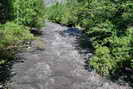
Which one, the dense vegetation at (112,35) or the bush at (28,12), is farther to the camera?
the bush at (28,12)

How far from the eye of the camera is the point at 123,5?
66.0ft

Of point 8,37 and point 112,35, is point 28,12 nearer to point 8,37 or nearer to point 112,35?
point 8,37

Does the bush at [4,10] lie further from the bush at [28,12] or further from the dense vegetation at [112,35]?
the dense vegetation at [112,35]

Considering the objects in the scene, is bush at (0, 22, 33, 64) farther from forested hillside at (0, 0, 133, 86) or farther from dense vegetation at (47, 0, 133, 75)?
dense vegetation at (47, 0, 133, 75)

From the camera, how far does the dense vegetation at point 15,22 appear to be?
16.3 m

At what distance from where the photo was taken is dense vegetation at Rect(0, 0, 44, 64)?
1631 centimetres

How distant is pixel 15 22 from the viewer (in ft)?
90.8

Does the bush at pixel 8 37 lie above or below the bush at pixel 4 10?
below

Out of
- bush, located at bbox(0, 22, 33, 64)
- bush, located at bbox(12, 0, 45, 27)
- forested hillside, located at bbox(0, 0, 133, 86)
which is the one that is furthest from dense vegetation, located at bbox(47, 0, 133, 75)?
bush, located at bbox(12, 0, 45, 27)

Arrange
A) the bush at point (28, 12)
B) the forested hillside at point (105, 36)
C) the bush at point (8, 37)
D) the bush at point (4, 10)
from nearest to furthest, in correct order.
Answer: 1. the bush at point (8, 37)
2. the forested hillside at point (105, 36)
3. the bush at point (4, 10)
4. the bush at point (28, 12)

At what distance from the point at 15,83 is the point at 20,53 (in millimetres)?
7818

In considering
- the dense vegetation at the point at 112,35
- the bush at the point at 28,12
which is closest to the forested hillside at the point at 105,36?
the dense vegetation at the point at 112,35

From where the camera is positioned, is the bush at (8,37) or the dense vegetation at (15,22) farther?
the dense vegetation at (15,22)

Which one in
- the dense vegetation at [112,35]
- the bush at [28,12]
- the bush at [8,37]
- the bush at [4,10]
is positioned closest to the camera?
the bush at [8,37]
